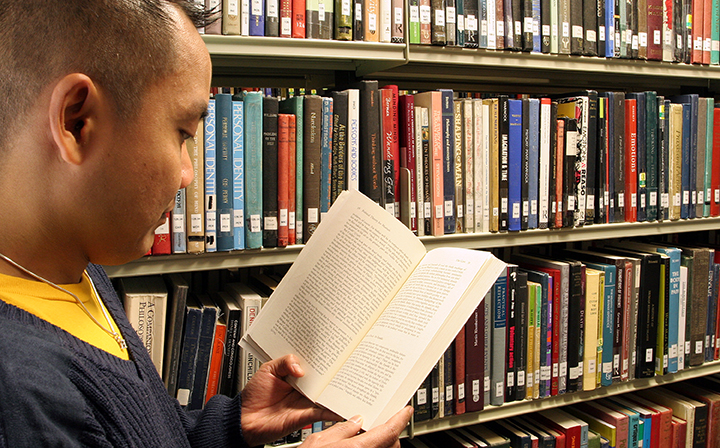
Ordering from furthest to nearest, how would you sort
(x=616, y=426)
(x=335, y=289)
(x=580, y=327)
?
(x=616, y=426) → (x=580, y=327) → (x=335, y=289)

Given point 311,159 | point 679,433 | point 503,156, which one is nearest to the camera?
point 311,159

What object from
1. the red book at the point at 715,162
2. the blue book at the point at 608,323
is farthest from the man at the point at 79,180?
the red book at the point at 715,162

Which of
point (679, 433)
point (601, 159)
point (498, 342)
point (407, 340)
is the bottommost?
point (679, 433)

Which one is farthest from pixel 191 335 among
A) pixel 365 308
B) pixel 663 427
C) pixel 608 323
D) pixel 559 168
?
pixel 663 427

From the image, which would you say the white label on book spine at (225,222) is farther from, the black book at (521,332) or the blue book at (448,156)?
the black book at (521,332)

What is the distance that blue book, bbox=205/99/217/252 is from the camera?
1.10m

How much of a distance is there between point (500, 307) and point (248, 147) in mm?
787

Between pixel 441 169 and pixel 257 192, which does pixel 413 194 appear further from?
pixel 257 192

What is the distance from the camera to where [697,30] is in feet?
5.38

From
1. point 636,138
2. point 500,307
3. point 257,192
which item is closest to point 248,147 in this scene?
point 257,192

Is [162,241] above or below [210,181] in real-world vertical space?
below

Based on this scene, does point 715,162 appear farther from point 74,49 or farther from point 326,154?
point 74,49

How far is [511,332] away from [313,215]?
654 millimetres

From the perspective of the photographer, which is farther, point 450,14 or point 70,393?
point 450,14
